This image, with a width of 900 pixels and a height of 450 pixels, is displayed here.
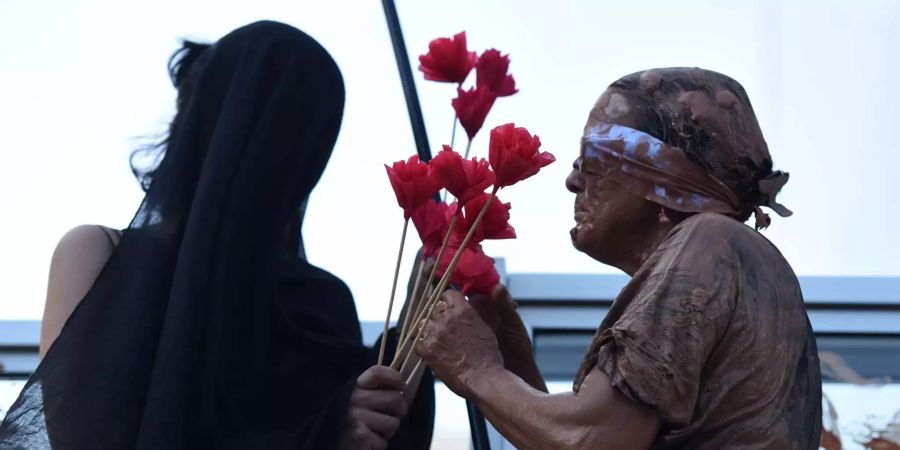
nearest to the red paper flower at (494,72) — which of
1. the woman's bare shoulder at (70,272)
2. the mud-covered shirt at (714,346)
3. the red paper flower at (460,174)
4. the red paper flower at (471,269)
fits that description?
the red paper flower at (460,174)

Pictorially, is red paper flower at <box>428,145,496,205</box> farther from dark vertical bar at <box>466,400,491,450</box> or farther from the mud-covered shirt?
dark vertical bar at <box>466,400,491,450</box>

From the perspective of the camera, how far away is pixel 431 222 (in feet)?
7.23

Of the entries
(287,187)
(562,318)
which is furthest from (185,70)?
(562,318)

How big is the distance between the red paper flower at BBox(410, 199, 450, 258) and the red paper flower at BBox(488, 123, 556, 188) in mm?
134

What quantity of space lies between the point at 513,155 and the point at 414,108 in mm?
623

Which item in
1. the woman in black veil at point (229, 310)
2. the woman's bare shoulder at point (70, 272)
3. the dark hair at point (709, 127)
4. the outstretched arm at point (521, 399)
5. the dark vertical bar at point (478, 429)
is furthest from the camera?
the dark vertical bar at point (478, 429)

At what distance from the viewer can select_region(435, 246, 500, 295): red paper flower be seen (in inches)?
88.6

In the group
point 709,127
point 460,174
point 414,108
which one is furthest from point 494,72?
point 414,108

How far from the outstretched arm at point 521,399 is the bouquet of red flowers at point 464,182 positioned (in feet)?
0.23

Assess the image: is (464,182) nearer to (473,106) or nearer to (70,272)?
(473,106)

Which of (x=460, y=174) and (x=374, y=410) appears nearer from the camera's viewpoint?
(x=460, y=174)

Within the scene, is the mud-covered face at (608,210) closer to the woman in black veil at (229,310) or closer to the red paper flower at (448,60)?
the red paper flower at (448,60)

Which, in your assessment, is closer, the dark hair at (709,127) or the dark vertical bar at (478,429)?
the dark hair at (709,127)

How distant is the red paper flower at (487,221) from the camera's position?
2184 mm
